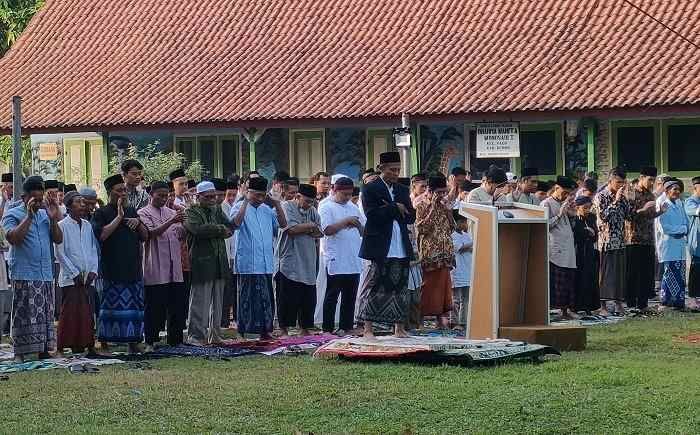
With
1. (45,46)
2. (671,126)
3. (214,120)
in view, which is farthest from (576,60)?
(45,46)

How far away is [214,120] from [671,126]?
931cm

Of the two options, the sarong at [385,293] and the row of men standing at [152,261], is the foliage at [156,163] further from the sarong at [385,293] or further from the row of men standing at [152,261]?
the sarong at [385,293]

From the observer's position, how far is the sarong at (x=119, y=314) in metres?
14.6

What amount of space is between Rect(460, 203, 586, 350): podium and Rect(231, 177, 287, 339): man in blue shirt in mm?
2323

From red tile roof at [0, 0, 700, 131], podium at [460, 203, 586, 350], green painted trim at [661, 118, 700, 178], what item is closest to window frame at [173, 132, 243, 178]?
red tile roof at [0, 0, 700, 131]

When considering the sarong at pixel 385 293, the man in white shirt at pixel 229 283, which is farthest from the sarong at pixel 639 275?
the sarong at pixel 385 293

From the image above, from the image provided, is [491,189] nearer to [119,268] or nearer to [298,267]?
[298,267]

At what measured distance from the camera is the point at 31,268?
1434 centimetres

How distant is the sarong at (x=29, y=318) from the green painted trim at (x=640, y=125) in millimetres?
16222

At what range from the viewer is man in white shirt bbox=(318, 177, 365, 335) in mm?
16859

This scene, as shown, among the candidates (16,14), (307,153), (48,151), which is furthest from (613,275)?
(16,14)

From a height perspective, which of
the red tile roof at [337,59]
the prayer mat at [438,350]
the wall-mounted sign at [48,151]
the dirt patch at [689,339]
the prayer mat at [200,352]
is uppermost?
the red tile roof at [337,59]

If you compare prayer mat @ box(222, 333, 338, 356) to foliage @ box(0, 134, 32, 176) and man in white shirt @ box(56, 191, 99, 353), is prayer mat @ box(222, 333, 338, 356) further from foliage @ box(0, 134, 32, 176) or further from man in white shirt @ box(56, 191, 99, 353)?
foliage @ box(0, 134, 32, 176)

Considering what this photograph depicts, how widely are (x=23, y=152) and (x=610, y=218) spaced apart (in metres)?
25.3
